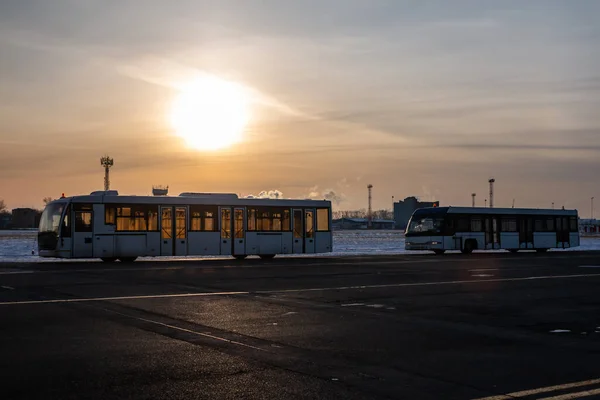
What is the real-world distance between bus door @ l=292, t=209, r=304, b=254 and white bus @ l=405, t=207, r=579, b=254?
949 cm

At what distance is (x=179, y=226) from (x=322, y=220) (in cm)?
790

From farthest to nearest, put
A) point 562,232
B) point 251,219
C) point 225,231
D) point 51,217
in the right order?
point 562,232 → point 251,219 → point 225,231 → point 51,217

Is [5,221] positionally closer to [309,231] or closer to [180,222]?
[309,231]

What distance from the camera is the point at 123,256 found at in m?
33.6

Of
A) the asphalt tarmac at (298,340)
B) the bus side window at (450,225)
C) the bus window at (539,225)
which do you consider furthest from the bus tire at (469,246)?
the asphalt tarmac at (298,340)

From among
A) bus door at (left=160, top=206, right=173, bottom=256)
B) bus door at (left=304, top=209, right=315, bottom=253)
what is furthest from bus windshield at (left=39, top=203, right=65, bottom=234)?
bus door at (left=304, top=209, right=315, bottom=253)

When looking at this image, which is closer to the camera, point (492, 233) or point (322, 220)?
point (322, 220)

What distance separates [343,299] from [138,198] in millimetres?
19535

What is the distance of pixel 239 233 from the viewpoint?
35938 millimetres

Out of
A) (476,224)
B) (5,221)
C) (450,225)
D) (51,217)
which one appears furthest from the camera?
(5,221)

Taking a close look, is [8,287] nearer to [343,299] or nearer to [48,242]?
[343,299]

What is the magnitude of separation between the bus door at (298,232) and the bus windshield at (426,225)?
9.57m

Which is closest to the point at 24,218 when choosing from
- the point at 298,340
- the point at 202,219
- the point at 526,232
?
the point at 526,232

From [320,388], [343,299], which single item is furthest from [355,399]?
[343,299]
